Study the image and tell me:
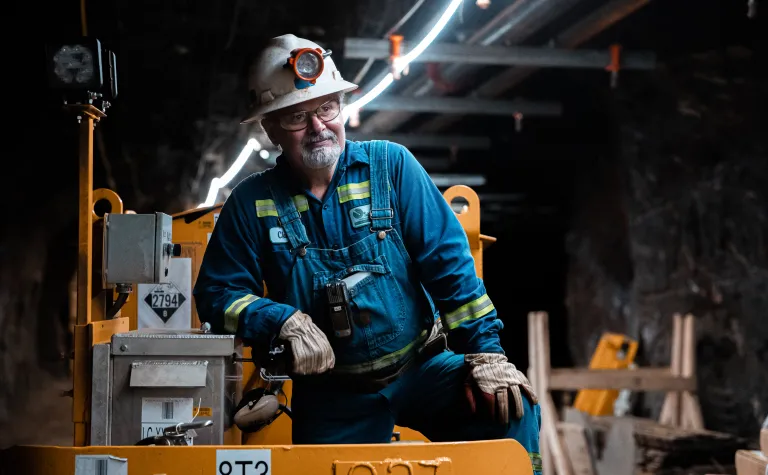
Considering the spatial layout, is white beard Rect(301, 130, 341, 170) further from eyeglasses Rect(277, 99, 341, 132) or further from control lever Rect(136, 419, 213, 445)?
control lever Rect(136, 419, 213, 445)

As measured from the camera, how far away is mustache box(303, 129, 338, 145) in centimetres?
353

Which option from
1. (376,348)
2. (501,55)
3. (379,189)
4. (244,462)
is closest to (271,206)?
(379,189)

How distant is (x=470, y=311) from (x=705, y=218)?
269 inches

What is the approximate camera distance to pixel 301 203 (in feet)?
11.7

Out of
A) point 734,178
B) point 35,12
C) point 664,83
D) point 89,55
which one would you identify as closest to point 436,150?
point 664,83

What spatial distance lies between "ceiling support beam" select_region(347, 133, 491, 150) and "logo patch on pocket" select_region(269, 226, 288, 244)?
25.8ft

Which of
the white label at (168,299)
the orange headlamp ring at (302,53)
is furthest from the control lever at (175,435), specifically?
the white label at (168,299)

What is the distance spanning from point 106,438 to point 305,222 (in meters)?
1.04

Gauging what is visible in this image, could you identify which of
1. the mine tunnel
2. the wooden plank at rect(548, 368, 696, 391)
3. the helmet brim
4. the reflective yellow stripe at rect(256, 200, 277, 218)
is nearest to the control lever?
the mine tunnel

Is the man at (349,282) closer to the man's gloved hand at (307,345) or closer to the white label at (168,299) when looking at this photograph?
the man's gloved hand at (307,345)

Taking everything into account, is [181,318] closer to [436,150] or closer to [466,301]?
[466,301]

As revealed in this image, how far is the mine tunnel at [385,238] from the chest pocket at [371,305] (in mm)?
11

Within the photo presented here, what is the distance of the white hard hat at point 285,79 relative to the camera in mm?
3518

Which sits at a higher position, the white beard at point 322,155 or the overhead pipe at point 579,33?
the overhead pipe at point 579,33
